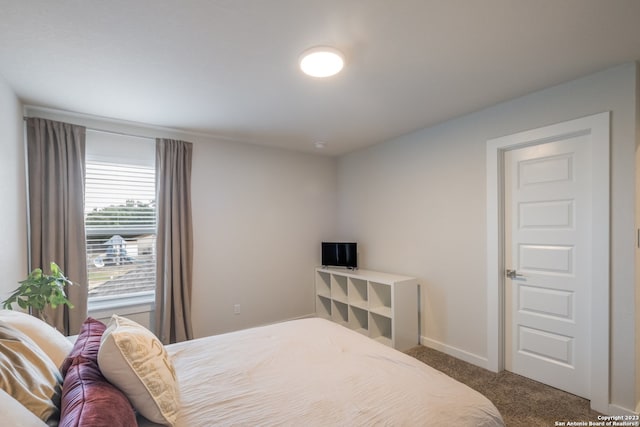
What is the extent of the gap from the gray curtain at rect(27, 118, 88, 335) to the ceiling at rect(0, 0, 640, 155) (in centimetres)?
29

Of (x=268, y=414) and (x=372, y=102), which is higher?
(x=372, y=102)

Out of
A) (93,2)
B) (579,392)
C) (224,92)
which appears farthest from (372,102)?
(579,392)

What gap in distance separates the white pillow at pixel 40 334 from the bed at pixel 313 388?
43 cm

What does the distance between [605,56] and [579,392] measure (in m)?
2.39

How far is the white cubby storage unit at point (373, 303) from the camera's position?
322cm

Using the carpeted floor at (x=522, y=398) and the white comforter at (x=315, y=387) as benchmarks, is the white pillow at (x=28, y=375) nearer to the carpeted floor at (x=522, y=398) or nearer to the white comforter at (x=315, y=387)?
the white comforter at (x=315, y=387)

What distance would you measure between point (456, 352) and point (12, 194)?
402 cm

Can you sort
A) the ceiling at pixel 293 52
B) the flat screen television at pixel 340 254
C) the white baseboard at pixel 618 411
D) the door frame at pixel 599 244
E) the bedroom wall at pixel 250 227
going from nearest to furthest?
the ceiling at pixel 293 52 < the white baseboard at pixel 618 411 < the door frame at pixel 599 244 < the bedroom wall at pixel 250 227 < the flat screen television at pixel 340 254

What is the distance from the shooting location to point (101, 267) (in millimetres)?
3014

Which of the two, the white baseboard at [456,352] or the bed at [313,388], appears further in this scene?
the white baseboard at [456,352]

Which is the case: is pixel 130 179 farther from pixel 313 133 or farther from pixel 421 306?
pixel 421 306

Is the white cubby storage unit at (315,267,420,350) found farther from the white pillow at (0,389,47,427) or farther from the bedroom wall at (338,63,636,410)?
the white pillow at (0,389,47,427)

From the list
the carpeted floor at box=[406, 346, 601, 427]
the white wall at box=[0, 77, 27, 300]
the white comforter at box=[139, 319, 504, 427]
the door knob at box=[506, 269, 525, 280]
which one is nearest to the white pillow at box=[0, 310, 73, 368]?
the white comforter at box=[139, 319, 504, 427]

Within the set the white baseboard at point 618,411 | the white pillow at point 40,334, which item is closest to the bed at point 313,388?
the white pillow at point 40,334
